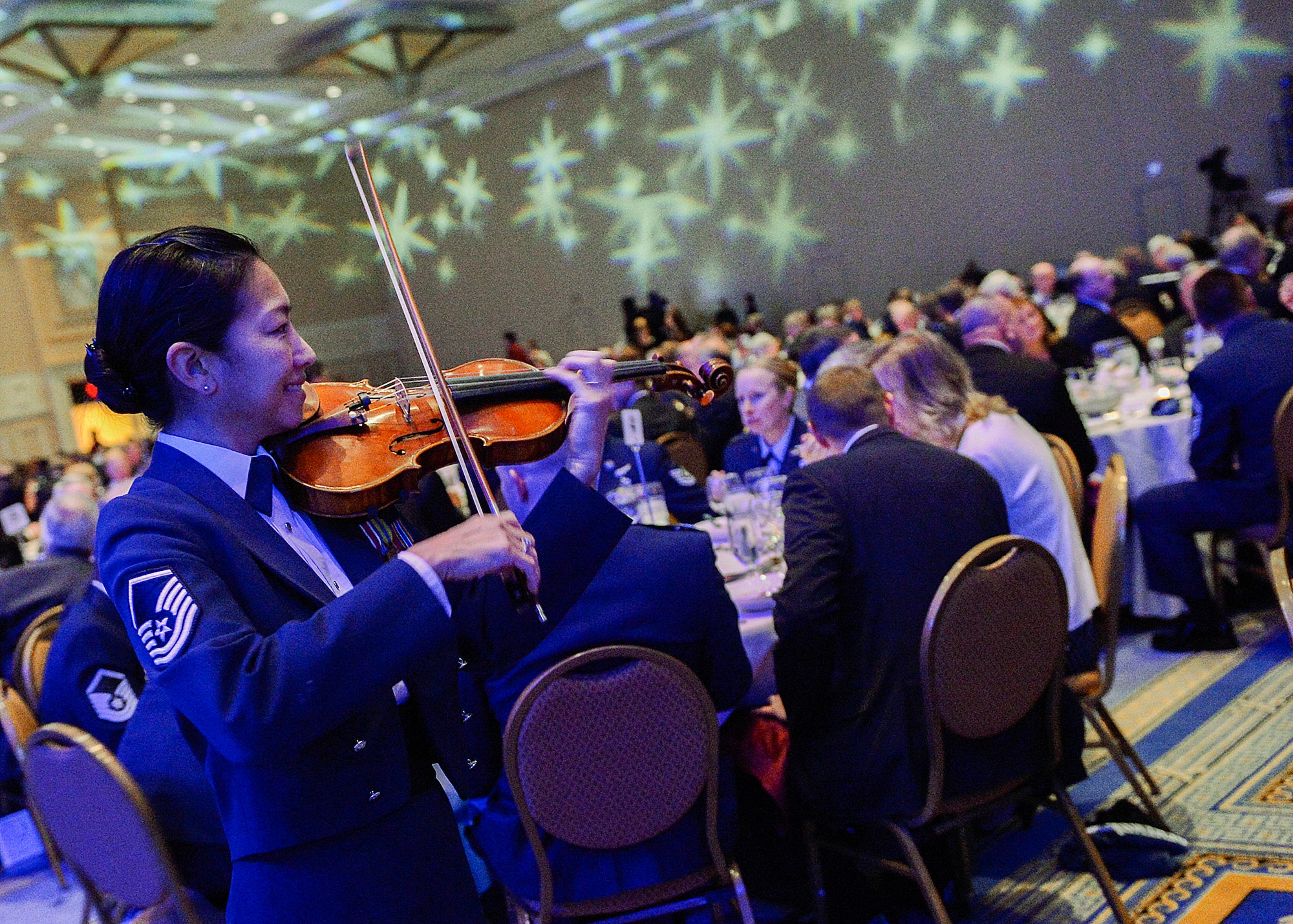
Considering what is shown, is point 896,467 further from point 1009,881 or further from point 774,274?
point 774,274

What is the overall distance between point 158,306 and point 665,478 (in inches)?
131

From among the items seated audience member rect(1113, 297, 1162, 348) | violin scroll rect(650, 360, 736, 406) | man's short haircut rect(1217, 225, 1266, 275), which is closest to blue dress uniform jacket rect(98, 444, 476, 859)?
violin scroll rect(650, 360, 736, 406)

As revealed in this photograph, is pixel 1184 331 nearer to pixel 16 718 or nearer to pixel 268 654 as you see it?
pixel 16 718

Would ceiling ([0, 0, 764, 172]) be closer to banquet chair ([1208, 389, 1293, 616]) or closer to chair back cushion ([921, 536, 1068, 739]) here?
banquet chair ([1208, 389, 1293, 616])

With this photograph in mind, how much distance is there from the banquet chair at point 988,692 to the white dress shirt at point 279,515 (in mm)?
1289

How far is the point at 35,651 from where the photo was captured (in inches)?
152

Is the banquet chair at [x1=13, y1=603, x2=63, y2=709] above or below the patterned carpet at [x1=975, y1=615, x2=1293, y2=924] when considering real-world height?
above

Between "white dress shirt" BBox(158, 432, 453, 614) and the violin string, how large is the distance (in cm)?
17

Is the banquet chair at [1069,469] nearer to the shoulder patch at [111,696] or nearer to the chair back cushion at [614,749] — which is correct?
the chair back cushion at [614,749]

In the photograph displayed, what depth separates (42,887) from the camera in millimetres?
3959

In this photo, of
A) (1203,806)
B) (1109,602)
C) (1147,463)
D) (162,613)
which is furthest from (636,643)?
(1147,463)

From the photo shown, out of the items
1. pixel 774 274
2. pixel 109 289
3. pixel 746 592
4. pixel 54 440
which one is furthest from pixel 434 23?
pixel 109 289

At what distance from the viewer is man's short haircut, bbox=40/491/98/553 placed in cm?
401

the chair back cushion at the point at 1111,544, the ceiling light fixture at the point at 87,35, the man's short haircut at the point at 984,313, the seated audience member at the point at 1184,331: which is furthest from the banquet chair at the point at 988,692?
the ceiling light fixture at the point at 87,35
